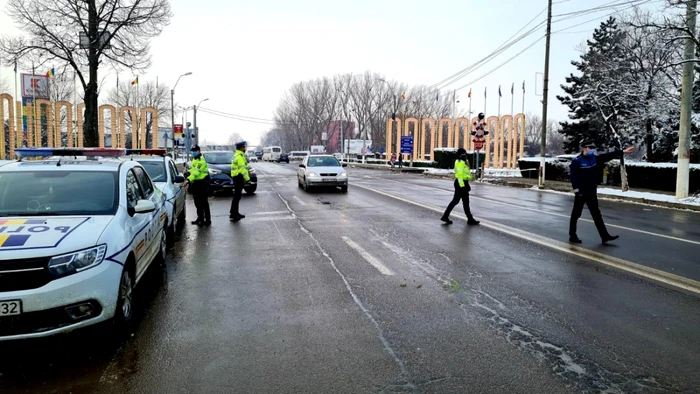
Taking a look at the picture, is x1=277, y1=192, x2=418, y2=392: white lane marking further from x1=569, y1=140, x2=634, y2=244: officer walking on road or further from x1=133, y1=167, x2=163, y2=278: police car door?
x1=569, y1=140, x2=634, y2=244: officer walking on road

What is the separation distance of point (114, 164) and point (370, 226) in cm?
605

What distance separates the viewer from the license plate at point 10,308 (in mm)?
3760

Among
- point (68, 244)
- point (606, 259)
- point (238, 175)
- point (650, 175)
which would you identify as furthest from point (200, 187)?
point (650, 175)

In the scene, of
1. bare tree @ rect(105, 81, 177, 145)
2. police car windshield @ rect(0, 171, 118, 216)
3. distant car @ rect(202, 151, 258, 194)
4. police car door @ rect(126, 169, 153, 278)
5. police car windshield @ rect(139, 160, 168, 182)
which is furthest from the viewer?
bare tree @ rect(105, 81, 177, 145)

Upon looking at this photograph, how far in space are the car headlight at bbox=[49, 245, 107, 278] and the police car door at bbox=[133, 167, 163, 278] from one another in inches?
60.6

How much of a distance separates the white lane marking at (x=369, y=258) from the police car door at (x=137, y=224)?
3034 millimetres

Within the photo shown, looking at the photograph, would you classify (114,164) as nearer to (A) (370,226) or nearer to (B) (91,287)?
Result: (B) (91,287)

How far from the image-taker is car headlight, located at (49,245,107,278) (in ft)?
12.9

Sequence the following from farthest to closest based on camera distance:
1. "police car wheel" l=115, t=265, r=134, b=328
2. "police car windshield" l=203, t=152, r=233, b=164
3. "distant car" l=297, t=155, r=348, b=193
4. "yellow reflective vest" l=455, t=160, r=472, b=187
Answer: "distant car" l=297, t=155, r=348, b=193 → "police car windshield" l=203, t=152, r=233, b=164 → "yellow reflective vest" l=455, t=160, r=472, b=187 → "police car wheel" l=115, t=265, r=134, b=328

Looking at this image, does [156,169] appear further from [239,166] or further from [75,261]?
[75,261]

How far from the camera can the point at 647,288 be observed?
618cm

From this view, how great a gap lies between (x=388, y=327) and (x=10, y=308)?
3066mm

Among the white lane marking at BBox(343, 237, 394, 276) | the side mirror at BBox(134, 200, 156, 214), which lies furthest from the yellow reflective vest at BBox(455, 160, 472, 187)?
the side mirror at BBox(134, 200, 156, 214)

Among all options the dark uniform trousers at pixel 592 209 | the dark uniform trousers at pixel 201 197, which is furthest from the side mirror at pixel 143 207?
the dark uniform trousers at pixel 592 209
